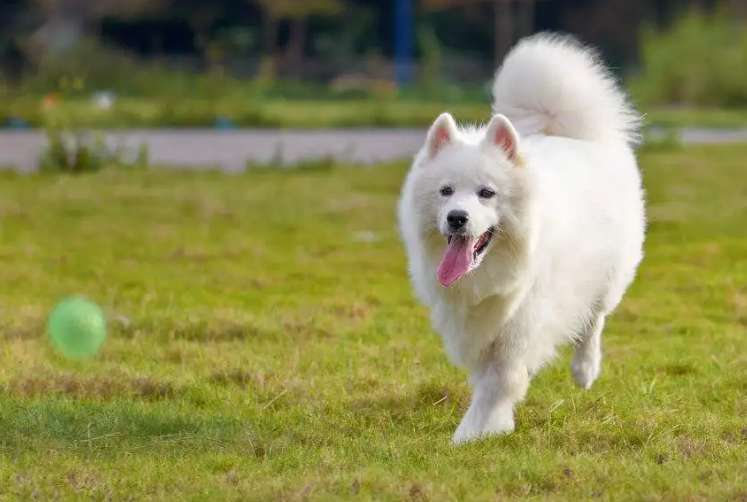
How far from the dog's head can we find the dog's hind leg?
1076 millimetres

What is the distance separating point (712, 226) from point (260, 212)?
3654 mm

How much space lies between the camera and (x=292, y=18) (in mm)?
39781

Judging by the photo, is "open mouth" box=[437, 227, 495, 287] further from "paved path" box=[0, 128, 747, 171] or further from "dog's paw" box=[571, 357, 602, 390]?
"paved path" box=[0, 128, 747, 171]

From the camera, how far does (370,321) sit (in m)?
7.16

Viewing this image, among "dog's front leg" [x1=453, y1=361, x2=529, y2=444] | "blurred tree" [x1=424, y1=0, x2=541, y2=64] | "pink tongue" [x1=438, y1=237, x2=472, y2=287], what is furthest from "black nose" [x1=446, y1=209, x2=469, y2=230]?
"blurred tree" [x1=424, y1=0, x2=541, y2=64]

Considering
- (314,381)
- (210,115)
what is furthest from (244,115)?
(314,381)

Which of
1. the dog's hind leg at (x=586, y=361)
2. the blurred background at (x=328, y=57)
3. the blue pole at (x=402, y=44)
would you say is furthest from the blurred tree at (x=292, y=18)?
the dog's hind leg at (x=586, y=361)

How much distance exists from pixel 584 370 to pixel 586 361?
0.04 m

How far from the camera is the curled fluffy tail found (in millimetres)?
5891

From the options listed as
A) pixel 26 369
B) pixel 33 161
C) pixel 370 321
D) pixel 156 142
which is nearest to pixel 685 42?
pixel 156 142

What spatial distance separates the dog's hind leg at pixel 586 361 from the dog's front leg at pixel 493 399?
67 centimetres

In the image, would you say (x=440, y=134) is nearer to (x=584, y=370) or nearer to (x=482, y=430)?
(x=482, y=430)

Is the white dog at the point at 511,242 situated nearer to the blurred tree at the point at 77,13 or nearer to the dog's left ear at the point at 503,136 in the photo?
the dog's left ear at the point at 503,136

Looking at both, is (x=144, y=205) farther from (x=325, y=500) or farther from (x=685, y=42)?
(x=685, y=42)
